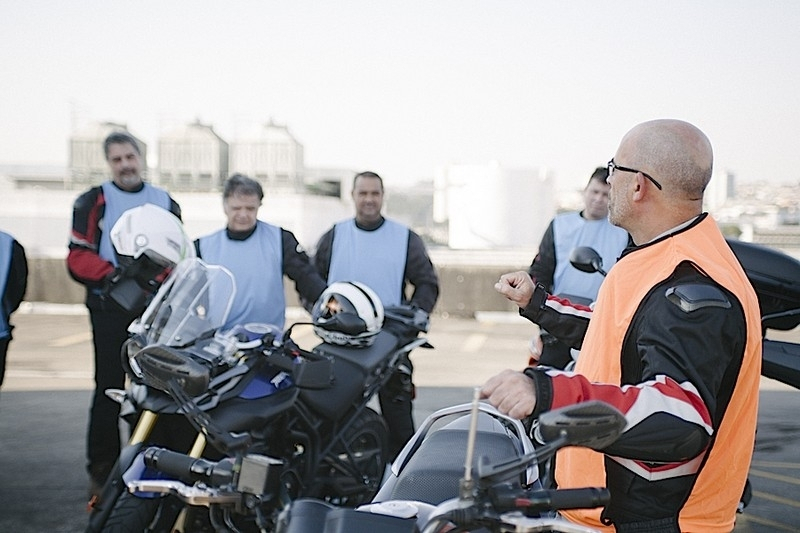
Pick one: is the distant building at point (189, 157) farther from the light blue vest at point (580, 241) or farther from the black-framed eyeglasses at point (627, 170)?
the black-framed eyeglasses at point (627, 170)

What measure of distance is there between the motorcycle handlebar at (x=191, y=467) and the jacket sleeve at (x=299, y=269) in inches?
119

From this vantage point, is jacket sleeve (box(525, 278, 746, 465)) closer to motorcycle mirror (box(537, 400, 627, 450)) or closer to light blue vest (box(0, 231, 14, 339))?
motorcycle mirror (box(537, 400, 627, 450))

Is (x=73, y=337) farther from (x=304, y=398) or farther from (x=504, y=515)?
(x=504, y=515)

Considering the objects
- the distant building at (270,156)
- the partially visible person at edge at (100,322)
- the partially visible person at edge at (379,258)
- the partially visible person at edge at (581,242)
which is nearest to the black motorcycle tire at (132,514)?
the partially visible person at edge at (100,322)

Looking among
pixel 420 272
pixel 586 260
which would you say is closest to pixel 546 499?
pixel 586 260

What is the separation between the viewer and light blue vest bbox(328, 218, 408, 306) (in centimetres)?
569

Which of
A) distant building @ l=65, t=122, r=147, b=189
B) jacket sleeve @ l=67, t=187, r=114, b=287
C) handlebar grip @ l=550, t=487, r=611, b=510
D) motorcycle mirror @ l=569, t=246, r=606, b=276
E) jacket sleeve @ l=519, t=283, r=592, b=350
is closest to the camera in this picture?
handlebar grip @ l=550, t=487, r=611, b=510

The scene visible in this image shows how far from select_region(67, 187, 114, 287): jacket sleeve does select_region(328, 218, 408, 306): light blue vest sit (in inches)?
60.2

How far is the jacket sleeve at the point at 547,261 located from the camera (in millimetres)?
5379

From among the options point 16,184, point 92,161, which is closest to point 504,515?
point 92,161

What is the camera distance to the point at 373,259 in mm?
5707

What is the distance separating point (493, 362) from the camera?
10281mm

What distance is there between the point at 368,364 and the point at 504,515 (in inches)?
118

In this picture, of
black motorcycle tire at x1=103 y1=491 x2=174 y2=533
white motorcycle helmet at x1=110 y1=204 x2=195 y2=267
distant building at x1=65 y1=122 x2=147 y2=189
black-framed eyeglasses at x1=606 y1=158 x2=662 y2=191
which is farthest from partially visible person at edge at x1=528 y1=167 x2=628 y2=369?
distant building at x1=65 y1=122 x2=147 y2=189
